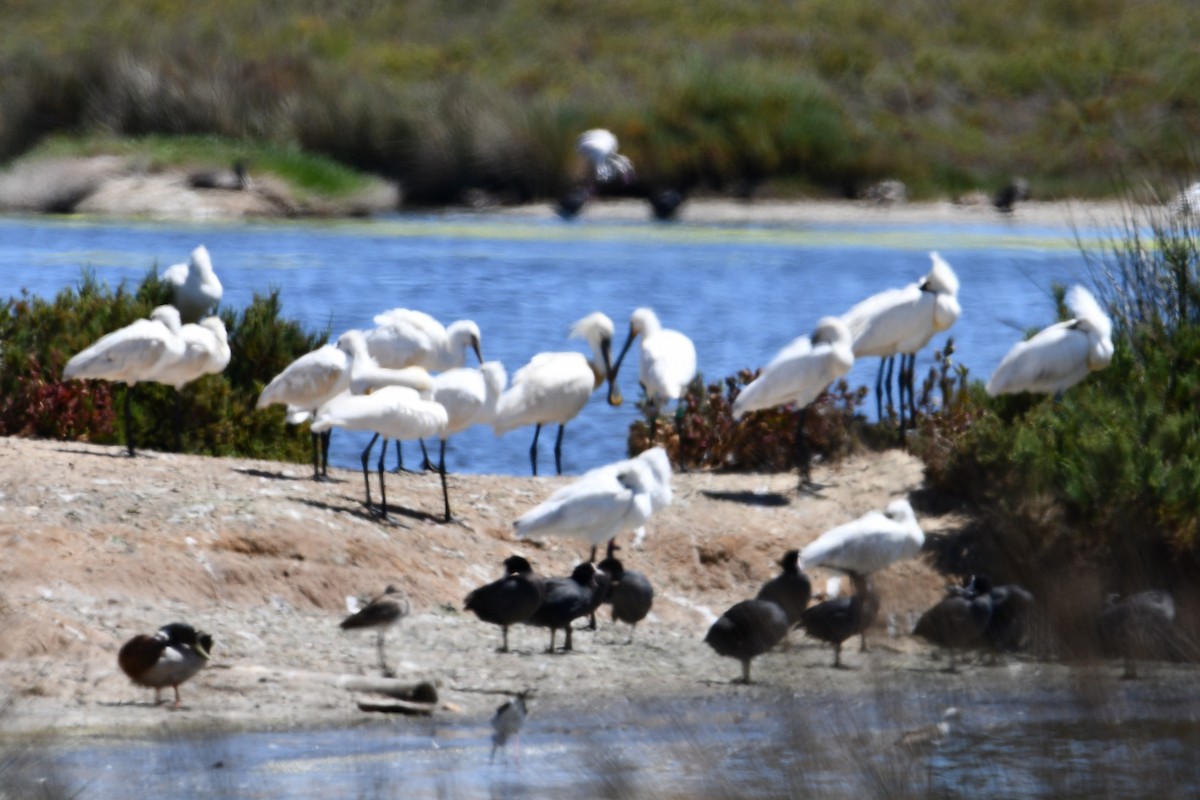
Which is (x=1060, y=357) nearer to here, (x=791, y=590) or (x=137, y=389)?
(x=791, y=590)

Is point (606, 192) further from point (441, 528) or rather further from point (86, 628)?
point (86, 628)

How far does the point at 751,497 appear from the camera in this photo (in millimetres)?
13141

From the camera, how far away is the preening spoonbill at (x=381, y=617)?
9234mm

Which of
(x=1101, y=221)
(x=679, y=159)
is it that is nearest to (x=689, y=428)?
(x=1101, y=221)

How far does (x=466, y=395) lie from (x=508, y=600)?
265cm

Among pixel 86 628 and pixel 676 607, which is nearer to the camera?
pixel 86 628

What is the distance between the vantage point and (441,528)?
11.8 metres

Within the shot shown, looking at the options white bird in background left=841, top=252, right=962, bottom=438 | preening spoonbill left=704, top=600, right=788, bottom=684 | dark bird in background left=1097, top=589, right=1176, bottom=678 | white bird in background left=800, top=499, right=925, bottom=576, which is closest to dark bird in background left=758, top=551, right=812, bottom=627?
white bird in background left=800, top=499, right=925, bottom=576

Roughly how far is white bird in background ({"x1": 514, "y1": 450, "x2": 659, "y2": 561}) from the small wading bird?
2872mm

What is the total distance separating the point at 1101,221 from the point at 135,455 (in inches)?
1018

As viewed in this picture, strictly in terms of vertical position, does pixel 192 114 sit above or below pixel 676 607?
above

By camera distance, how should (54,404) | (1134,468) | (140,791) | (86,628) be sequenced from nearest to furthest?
(140,791) < (86,628) < (1134,468) < (54,404)

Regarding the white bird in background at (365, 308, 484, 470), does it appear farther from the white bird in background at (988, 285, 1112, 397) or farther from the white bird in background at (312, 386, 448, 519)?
the white bird in background at (988, 285, 1112, 397)

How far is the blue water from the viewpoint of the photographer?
2633cm
